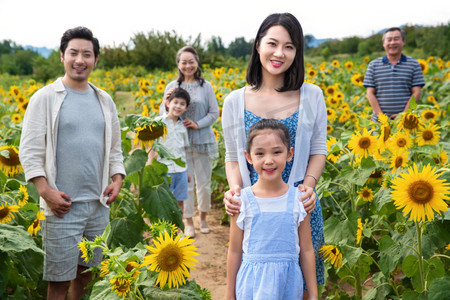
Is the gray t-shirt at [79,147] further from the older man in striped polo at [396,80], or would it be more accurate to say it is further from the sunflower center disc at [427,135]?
the older man in striped polo at [396,80]

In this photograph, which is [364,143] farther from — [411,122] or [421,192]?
[421,192]

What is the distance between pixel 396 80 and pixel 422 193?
2.86m

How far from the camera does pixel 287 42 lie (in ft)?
5.90

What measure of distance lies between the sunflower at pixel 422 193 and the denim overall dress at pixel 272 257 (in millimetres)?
553

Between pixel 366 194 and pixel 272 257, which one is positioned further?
pixel 366 194

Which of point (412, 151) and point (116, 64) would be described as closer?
point (412, 151)

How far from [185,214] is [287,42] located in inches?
112

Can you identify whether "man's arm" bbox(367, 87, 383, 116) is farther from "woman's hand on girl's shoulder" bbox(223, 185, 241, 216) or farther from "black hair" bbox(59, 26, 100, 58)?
"woman's hand on girl's shoulder" bbox(223, 185, 241, 216)

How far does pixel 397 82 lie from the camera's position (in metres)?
4.49

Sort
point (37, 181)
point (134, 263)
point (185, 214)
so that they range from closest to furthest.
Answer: point (134, 263) < point (37, 181) < point (185, 214)

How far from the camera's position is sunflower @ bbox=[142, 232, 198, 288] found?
5.95 feet

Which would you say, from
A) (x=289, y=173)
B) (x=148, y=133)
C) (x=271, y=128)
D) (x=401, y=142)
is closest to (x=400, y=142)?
(x=401, y=142)

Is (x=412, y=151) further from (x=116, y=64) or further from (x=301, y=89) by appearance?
(x=116, y=64)

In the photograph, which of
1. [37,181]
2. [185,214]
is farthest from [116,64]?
[37,181]
